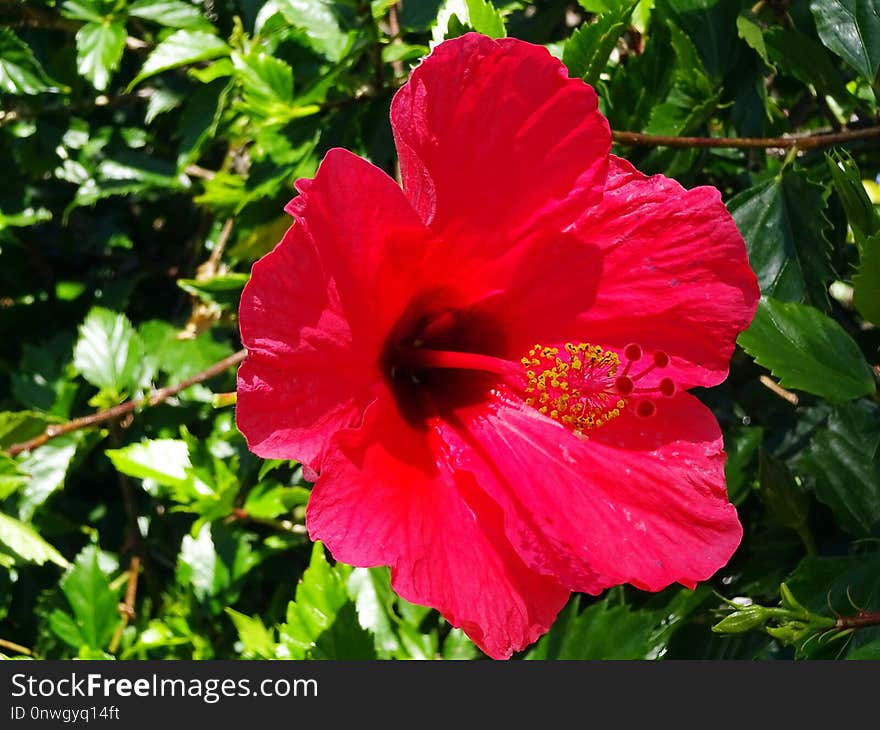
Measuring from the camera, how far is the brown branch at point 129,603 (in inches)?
78.6

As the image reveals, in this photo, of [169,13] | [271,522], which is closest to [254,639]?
[271,522]

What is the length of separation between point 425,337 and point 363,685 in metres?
0.56

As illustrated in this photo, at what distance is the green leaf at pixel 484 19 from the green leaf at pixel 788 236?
0.48 meters

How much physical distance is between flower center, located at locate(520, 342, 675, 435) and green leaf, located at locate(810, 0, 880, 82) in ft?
1.90

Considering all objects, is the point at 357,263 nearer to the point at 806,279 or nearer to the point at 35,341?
the point at 806,279

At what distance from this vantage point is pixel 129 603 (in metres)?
2.11

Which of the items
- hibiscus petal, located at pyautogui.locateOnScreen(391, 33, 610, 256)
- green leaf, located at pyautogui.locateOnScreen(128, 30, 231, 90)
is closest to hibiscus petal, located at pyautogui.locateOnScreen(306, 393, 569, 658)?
hibiscus petal, located at pyautogui.locateOnScreen(391, 33, 610, 256)

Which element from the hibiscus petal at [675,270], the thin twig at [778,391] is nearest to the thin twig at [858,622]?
the hibiscus petal at [675,270]

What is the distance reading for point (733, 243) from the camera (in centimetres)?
129

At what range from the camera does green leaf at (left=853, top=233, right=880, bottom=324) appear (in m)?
1.31

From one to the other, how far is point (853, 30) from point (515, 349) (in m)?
0.71

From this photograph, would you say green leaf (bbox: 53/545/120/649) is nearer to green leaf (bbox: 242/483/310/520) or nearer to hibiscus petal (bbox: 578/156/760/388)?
green leaf (bbox: 242/483/310/520)

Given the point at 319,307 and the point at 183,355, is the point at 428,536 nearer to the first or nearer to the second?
the point at 319,307

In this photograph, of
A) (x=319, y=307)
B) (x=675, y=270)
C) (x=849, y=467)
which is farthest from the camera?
(x=849, y=467)
